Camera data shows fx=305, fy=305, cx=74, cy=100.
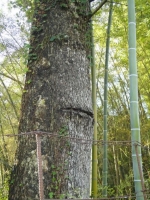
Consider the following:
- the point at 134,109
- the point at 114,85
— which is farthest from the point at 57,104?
the point at 114,85

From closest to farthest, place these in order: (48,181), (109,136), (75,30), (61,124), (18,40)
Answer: (48,181) < (61,124) < (75,30) < (18,40) < (109,136)

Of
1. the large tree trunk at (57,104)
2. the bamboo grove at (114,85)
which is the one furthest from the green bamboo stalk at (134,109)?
the bamboo grove at (114,85)

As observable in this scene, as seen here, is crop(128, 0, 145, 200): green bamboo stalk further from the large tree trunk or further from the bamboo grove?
the bamboo grove

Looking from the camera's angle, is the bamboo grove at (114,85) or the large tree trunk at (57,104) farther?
the bamboo grove at (114,85)

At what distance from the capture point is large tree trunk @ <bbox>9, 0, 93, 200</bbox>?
85.0 inches

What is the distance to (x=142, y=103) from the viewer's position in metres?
6.99

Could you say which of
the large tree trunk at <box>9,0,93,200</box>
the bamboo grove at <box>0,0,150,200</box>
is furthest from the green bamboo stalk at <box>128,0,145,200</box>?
the bamboo grove at <box>0,0,150,200</box>

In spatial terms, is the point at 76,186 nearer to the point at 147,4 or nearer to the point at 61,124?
the point at 61,124

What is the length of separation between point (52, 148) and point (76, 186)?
0.32 metres

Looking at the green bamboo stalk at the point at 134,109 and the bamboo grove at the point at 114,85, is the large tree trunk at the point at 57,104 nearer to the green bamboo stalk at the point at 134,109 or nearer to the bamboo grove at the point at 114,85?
the green bamboo stalk at the point at 134,109

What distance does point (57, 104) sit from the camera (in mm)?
2291

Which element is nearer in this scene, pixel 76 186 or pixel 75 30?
pixel 76 186

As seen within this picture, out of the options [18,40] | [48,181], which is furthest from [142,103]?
[48,181]

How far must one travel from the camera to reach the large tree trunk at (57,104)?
7.08 feet
